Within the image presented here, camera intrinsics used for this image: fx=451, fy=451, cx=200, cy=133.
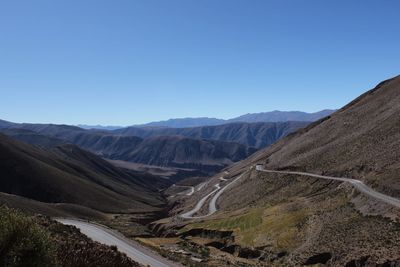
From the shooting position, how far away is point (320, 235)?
57.7 m

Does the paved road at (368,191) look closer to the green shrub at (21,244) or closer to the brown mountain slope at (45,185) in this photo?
the green shrub at (21,244)

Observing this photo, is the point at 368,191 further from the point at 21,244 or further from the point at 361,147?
the point at 21,244

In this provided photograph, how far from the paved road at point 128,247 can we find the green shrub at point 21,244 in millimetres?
23960

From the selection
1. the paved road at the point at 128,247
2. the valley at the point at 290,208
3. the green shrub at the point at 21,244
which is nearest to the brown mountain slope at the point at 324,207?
the valley at the point at 290,208

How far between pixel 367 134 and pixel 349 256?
61.1 metres

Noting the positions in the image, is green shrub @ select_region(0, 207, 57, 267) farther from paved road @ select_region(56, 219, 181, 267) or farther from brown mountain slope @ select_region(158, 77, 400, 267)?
brown mountain slope @ select_region(158, 77, 400, 267)

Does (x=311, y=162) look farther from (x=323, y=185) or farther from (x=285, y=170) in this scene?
(x=323, y=185)

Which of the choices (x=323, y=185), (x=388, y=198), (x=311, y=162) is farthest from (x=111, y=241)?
(x=311, y=162)

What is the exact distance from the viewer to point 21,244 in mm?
17969

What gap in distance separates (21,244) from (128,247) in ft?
109

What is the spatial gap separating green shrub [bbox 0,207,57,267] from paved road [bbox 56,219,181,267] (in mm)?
23960

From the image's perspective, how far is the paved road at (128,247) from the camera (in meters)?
43.4

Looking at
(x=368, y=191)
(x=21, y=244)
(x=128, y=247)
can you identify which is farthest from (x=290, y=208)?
(x=21, y=244)

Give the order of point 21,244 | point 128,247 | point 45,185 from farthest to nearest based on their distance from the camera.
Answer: point 45,185 < point 128,247 < point 21,244
